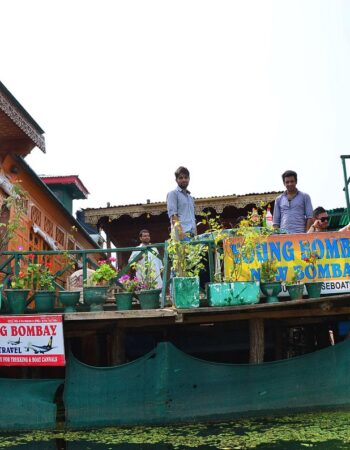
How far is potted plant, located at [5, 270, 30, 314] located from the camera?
7387 mm

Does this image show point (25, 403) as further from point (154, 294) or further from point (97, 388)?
point (154, 294)

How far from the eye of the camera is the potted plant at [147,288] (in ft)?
24.1

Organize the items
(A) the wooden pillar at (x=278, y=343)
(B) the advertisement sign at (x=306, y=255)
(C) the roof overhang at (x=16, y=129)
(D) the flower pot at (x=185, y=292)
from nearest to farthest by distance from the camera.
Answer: (D) the flower pot at (x=185, y=292)
(B) the advertisement sign at (x=306, y=255)
(C) the roof overhang at (x=16, y=129)
(A) the wooden pillar at (x=278, y=343)

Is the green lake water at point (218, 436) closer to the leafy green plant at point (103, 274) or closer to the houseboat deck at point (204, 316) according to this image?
the houseboat deck at point (204, 316)

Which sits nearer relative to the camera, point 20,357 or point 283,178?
point 20,357

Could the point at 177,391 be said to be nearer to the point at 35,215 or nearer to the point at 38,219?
the point at 35,215

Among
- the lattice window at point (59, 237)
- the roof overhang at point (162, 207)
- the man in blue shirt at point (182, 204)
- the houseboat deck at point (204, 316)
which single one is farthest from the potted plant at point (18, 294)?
the lattice window at point (59, 237)

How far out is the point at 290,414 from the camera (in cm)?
744

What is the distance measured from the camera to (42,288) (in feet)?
25.1

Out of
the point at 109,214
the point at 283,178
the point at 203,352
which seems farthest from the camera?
the point at 109,214

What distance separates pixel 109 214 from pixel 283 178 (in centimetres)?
519

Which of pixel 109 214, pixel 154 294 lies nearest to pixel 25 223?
pixel 109 214

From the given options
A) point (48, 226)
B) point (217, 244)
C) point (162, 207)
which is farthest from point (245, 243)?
point (48, 226)

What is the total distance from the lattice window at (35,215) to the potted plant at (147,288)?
4.28 m
